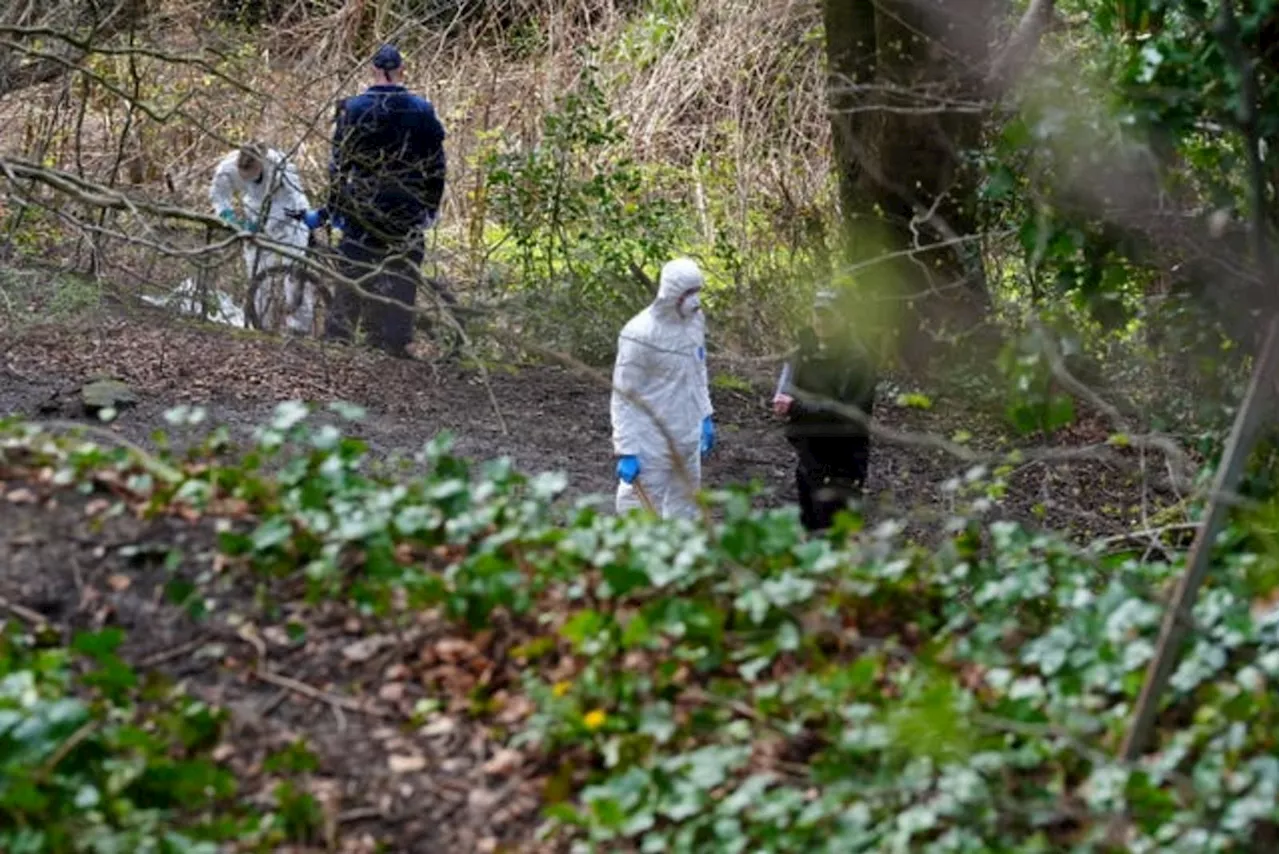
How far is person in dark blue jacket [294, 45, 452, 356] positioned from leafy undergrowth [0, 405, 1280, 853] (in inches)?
289

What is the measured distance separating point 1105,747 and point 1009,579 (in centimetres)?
85

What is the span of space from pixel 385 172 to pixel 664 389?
156 inches

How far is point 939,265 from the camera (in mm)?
14531

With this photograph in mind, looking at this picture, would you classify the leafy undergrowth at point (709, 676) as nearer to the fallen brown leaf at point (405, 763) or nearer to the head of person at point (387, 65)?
the fallen brown leaf at point (405, 763)

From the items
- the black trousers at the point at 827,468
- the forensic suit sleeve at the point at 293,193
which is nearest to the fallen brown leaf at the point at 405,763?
the black trousers at the point at 827,468

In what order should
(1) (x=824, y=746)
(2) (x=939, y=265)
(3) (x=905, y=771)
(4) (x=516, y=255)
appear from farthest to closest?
(4) (x=516, y=255)
(2) (x=939, y=265)
(1) (x=824, y=746)
(3) (x=905, y=771)

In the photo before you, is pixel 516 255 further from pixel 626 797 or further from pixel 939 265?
pixel 626 797

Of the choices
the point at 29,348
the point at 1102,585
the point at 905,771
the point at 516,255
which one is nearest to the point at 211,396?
the point at 29,348

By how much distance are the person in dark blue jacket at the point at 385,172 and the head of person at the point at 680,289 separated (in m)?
3.31

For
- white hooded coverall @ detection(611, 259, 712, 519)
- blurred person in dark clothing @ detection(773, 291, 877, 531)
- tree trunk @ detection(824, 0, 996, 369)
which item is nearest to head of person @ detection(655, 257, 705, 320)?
white hooded coverall @ detection(611, 259, 712, 519)

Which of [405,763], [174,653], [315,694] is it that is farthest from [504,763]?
[174,653]

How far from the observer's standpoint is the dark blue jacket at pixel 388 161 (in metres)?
13.7

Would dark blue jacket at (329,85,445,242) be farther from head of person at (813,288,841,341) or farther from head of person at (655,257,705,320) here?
head of person at (813,288,841,341)

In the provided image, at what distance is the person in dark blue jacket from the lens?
1366 centimetres
